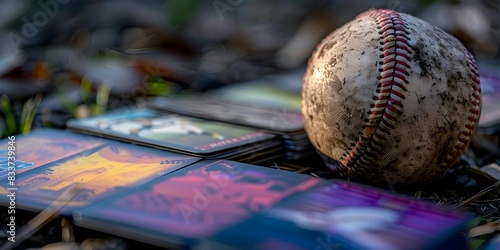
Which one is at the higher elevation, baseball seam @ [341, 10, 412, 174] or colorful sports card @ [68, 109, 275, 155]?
baseball seam @ [341, 10, 412, 174]

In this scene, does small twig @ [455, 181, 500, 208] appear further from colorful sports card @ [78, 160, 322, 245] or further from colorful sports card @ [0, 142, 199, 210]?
colorful sports card @ [0, 142, 199, 210]

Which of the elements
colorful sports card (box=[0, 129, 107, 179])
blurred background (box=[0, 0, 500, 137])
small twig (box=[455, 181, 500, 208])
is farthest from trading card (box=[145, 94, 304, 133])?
small twig (box=[455, 181, 500, 208])

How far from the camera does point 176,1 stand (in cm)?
307

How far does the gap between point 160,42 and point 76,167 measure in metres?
1.53

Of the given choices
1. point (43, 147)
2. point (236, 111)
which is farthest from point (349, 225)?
point (236, 111)

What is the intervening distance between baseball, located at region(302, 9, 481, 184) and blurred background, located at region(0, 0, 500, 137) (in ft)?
3.12

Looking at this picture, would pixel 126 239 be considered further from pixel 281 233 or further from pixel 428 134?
pixel 428 134

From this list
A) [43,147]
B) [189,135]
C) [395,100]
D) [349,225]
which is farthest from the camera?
[189,135]

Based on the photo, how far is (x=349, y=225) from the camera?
1.09m

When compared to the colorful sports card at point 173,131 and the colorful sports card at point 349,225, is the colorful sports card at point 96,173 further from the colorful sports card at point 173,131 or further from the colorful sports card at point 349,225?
the colorful sports card at point 349,225

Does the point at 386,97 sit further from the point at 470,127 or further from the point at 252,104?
the point at 252,104

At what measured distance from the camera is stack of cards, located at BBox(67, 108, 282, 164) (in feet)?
5.20

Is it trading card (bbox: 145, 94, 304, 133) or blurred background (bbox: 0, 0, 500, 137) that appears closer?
trading card (bbox: 145, 94, 304, 133)

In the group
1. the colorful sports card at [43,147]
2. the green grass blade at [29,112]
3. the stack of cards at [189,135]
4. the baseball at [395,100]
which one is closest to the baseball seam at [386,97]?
the baseball at [395,100]
